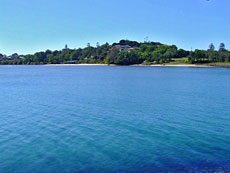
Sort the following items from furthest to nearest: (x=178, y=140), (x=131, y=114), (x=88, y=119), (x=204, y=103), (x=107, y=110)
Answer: (x=204, y=103), (x=107, y=110), (x=131, y=114), (x=88, y=119), (x=178, y=140)

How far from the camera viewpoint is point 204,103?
33000 millimetres

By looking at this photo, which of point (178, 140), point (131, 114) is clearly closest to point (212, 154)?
point (178, 140)

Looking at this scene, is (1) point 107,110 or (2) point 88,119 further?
(1) point 107,110

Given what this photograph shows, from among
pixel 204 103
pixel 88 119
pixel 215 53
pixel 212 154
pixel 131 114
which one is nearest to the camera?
pixel 212 154

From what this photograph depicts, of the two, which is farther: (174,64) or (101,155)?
(174,64)

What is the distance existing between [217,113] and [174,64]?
159 metres

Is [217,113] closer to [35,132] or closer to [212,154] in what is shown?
[212,154]

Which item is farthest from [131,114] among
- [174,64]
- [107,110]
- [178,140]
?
[174,64]

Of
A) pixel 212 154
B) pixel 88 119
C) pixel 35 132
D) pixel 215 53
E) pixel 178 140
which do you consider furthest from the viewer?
pixel 215 53

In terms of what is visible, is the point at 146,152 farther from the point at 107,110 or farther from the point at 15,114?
the point at 15,114

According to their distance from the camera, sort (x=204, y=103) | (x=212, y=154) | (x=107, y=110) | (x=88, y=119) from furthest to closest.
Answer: (x=204, y=103), (x=107, y=110), (x=88, y=119), (x=212, y=154)

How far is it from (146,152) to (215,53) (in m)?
172

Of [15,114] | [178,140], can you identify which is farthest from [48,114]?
[178,140]

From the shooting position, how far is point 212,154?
1547 centimetres
